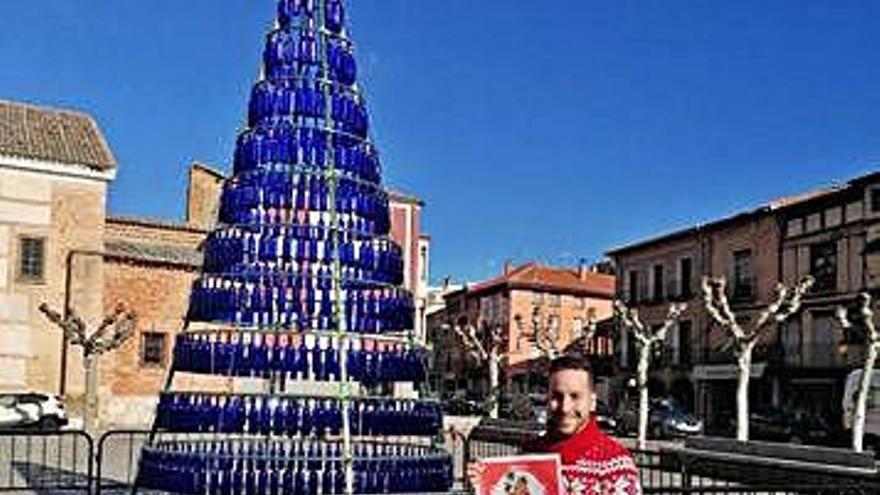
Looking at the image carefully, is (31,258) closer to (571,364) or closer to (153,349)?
(153,349)

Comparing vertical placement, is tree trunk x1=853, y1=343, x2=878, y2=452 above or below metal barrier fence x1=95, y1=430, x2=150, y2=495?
above

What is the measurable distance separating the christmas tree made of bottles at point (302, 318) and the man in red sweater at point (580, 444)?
5809 millimetres

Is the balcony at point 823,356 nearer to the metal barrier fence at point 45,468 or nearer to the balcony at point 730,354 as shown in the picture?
the balcony at point 730,354

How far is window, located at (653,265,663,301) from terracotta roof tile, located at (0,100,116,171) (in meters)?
23.6

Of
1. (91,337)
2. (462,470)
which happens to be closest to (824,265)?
(91,337)

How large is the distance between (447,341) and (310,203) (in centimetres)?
6554

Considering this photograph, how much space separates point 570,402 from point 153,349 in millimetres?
33829

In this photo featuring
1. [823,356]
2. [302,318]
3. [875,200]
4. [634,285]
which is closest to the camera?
[302,318]

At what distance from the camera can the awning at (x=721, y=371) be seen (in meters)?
40.1

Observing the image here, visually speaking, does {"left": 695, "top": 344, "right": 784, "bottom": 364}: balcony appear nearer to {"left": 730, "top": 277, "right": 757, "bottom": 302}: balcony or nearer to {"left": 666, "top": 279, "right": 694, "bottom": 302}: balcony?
{"left": 730, "top": 277, "right": 757, "bottom": 302}: balcony

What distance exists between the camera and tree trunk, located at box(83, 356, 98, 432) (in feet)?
101

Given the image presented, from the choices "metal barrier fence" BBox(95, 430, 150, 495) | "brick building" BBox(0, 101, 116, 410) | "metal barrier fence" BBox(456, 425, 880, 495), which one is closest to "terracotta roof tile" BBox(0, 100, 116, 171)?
"brick building" BBox(0, 101, 116, 410)

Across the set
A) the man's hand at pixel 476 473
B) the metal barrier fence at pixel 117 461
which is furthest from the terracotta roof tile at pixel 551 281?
the man's hand at pixel 476 473

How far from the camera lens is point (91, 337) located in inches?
1237
